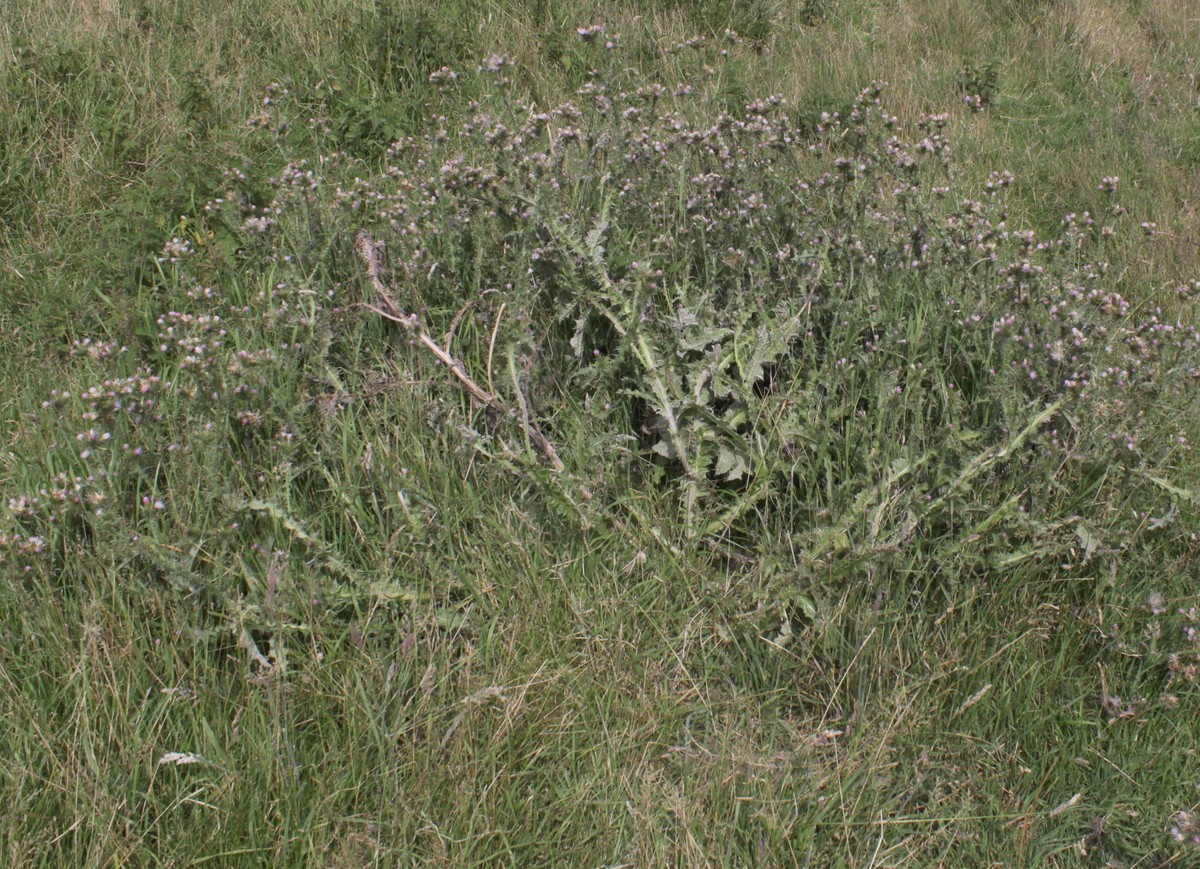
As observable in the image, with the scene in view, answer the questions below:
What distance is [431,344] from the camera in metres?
3.37

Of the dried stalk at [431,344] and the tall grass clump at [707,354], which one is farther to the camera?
the dried stalk at [431,344]

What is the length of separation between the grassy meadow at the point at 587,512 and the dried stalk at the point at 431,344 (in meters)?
0.02

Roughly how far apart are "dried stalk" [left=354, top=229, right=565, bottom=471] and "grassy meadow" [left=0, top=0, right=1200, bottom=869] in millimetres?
22

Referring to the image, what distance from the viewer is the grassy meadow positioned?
2.49m

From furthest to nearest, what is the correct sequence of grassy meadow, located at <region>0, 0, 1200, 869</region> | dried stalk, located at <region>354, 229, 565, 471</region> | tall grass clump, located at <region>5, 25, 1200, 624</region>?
dried stalk, located at <region>354, 229, 565, 471</region> < tall grass clump, located at <region>5, 25, 1200, 624</region> < grassy meadow, located at <region>0, 0, 1200, 869</region>

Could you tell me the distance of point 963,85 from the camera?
19.8 feet

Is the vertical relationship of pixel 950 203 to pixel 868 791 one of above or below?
above

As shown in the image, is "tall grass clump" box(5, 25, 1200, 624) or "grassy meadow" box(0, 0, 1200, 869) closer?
"grassy meadow" box(0, 0, 1200, 869)

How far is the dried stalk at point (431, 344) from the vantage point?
3.25 meters

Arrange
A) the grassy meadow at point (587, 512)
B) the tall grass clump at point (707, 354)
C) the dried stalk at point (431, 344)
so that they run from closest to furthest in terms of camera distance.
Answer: the grassy meadow at point (587, 512) → the tall grass clump at point (707, 354) → the dried stalk at point (431, 344)

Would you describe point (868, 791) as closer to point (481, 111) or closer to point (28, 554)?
point (28, 554)

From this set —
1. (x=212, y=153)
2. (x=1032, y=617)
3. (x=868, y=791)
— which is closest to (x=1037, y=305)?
(x=1032, y=617)

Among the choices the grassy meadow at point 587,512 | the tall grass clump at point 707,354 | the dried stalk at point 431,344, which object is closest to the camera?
the grassy meadow at point 587,512

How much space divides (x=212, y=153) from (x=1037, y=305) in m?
3.38
